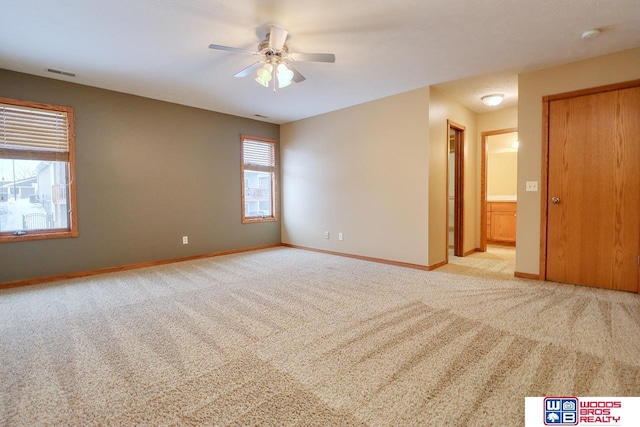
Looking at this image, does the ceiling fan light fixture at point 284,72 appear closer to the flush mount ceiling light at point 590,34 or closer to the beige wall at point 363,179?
the beige wall at point 363,179

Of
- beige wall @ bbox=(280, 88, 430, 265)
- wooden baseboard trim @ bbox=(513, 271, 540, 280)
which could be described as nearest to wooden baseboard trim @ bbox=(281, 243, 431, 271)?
beige wall @ bbox=(280, 88, 430, 265)

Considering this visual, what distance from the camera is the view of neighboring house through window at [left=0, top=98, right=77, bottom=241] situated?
3.59 m

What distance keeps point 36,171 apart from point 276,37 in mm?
3536

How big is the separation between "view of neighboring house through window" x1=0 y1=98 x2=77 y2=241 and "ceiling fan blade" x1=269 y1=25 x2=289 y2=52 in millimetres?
3070

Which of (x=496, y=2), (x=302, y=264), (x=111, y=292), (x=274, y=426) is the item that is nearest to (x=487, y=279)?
(x=302, y=264)

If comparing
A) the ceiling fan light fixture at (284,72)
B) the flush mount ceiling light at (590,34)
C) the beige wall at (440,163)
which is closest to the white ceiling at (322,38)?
the flush mount ceiling light at (590,34)

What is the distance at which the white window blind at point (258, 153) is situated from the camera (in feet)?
19.0

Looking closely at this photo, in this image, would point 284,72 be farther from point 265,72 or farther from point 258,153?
point 258,153

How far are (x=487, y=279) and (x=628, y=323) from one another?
1.38 metres

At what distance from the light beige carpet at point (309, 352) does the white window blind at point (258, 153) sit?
2984 mm

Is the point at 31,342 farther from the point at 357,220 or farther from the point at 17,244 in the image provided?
the point at 357,220

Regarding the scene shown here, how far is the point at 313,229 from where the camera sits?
580 cm

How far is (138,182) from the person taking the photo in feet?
14.7

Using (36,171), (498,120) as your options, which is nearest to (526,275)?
(498,120)
